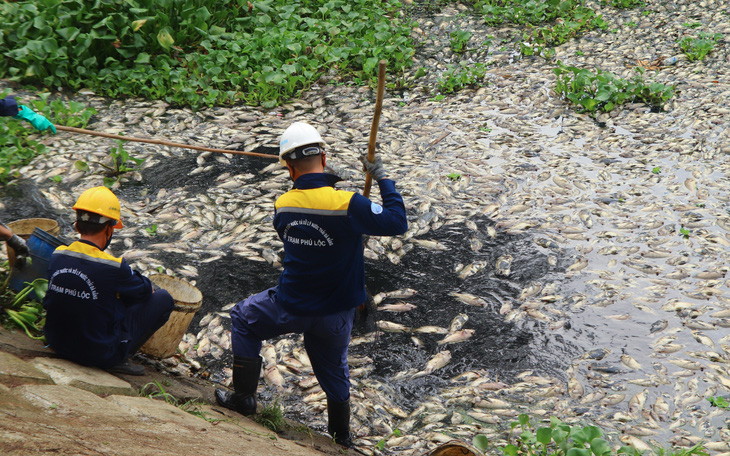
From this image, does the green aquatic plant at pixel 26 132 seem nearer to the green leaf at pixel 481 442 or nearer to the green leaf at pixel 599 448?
the green leaf at pixel 481 442

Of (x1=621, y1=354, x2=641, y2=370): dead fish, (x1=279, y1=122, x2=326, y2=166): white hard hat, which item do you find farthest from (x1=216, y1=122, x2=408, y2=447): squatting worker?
(x1=621, y1=354, x2=641, y2=370): dead fish

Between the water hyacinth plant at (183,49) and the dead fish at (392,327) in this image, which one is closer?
the dead fish at (392,327)

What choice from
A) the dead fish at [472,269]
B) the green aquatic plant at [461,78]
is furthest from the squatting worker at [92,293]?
the green aquatic plant at [461,78]

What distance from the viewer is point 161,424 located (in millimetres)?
2904

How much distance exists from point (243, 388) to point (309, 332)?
0.59 metres

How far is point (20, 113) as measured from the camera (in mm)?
5047

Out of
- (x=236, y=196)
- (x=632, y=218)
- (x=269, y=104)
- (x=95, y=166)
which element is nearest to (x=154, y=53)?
(x=269, y=104)

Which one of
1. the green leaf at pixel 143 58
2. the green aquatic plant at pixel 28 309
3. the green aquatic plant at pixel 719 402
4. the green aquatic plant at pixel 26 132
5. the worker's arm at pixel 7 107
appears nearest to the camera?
the green aquatic plant at pixel 28 309

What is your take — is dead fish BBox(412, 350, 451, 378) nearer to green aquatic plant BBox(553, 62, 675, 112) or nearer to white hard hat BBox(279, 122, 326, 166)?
white hard hat BBox(279, 122, 326, 166)

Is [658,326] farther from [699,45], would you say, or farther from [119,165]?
[699,45]

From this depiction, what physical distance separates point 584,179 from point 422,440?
4.33 m

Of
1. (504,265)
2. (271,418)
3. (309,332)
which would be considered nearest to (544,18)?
(504,265)

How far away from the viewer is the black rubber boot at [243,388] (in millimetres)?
3750

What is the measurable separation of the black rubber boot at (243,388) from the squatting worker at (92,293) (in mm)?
697
